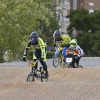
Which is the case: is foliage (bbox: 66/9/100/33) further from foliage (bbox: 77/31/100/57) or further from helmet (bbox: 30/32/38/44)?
helmet (bbox: 30/32/38/44)

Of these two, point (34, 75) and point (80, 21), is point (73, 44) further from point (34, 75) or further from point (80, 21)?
point (80, 21)

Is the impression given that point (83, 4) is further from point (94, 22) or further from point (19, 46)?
point (19, 46)

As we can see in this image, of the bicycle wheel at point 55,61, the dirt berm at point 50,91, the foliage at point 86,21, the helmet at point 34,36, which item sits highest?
the foliage at point 86,21

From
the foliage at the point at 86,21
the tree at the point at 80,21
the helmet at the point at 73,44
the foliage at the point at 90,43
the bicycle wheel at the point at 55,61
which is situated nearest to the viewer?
the helmet at the point at 73,44

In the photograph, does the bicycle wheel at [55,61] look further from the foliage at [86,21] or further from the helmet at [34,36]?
the foliage at [86,21]

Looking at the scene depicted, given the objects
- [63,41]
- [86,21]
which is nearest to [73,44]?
[63,41]

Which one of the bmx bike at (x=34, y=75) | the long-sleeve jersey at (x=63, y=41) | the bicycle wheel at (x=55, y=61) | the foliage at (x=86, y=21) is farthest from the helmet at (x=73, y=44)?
the foliage at (x=86, y=21)

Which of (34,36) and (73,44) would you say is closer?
(34,36)

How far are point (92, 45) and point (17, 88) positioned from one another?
3641 centimetres

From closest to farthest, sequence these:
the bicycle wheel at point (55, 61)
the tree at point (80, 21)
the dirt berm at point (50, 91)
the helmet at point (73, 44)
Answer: the dirt berm at point (50, 91), the helmet at point (73, 44), the bicycle wheel at point (55, 61), the tree at point (80, 21)

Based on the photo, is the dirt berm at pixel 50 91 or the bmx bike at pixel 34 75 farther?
the bmx bike at pixel 34 75

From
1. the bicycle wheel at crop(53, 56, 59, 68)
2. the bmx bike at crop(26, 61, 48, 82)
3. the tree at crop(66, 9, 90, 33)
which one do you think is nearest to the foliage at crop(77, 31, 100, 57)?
the tree at crop(66, 9, 90, 33)

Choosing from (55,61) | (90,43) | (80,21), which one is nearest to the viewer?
(55,61)

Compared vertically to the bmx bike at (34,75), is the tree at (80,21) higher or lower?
higher
